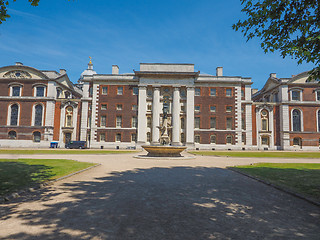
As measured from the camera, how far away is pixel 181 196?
5902mm

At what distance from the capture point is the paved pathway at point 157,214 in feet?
Result: 11.6

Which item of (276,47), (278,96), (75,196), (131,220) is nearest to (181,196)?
(131,220)

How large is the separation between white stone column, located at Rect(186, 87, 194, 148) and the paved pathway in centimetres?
3164

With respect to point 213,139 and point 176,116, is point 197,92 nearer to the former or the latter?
point 176,116

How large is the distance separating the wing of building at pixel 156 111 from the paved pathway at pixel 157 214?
3241cm

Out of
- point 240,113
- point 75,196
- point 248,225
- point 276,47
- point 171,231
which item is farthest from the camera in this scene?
point 240,113

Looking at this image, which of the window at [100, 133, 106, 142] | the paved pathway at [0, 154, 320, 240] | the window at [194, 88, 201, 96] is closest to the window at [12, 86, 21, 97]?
the window at [100, 133, 106, 142]

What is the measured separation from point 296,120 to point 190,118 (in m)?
21.9

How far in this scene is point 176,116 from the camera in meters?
38.7

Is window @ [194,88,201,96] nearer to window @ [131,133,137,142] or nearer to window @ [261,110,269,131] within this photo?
window @ [261,110,269,131]

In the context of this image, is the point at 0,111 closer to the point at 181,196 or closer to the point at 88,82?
the point at 88,82

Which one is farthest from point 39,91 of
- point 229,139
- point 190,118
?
point 229,139

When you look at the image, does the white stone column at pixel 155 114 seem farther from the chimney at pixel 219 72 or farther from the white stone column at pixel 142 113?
the chimney at pixel 219 72

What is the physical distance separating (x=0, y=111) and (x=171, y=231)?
4888cm
